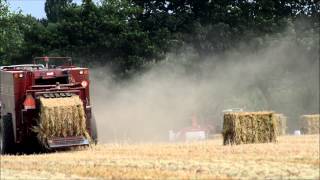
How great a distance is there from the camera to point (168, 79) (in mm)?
48750

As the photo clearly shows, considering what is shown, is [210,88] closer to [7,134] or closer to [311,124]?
[311,124]

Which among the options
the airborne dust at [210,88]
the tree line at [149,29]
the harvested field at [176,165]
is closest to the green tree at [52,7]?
the tree line at [149,29]

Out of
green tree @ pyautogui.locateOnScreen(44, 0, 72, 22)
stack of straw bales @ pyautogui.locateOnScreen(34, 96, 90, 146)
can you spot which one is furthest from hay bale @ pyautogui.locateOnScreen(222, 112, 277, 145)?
green tree @ pyautogui.locateOnScreen(44, 0, 72, 22)

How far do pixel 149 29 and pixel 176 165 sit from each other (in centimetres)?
3741

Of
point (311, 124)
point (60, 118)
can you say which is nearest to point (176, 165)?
point (60, 118)

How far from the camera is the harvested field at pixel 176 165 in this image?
13672 mm

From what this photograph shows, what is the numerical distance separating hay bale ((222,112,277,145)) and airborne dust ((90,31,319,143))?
2251 cm

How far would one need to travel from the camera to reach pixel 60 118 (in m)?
20.5

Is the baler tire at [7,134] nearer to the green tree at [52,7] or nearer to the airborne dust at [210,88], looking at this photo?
the airborne dust at [210,88]

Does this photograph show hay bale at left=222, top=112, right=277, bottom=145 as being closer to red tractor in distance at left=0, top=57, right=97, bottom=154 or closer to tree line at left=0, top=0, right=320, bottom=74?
red tractor in distance at left=0, top=57, right=97, bottom=154

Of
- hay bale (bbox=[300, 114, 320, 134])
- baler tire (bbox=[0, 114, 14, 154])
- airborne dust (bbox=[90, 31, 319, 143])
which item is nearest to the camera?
baler tire (bbox=[0, 114, 14, 154])

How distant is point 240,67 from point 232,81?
49.8 inches

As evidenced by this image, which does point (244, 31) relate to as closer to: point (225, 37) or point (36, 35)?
point (225, 37)

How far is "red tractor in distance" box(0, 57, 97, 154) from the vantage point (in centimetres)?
2116
